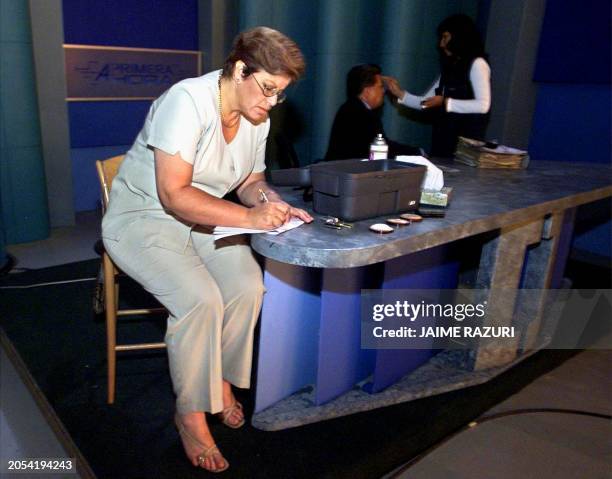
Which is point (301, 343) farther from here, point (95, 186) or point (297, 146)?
point (95, 186)

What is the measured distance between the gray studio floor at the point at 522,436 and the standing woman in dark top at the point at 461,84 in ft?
4.65

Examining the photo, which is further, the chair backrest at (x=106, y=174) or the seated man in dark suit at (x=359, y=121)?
the seated man in dark suit at (x=359, y=121)

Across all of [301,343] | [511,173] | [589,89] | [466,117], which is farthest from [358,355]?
[589,89]

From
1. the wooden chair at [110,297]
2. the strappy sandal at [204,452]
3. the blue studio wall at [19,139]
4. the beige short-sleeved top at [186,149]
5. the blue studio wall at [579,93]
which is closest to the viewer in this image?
the beige short-sleeved top at [186,149]

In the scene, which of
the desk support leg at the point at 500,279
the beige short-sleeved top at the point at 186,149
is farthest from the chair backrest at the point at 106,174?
the desk support leg at the point at 500,279

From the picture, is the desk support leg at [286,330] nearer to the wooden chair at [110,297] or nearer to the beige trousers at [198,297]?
the beige trousers at [198,297]

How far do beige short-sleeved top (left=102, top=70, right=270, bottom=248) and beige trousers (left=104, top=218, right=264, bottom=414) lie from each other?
65 mm

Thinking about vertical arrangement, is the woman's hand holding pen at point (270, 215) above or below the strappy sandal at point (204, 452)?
above

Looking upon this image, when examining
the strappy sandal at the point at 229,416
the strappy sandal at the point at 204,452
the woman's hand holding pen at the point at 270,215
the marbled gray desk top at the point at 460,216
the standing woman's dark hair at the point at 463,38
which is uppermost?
the standing woman's dark hair at the point at 463,38

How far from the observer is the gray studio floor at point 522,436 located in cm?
166

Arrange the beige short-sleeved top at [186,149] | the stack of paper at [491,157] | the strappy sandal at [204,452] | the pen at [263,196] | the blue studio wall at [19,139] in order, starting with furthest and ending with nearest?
1. the blue studio wall at [19,139]
2. the stack of paper at [491,157]
3. the pen at [263,196]
4. the strappy sandal at [204,452]
5. the beige short-sleeved top at [186,149]

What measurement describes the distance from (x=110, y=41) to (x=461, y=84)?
2391 mm

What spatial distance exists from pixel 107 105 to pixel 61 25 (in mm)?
590

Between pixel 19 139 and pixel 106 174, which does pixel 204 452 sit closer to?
pixel 106 174
